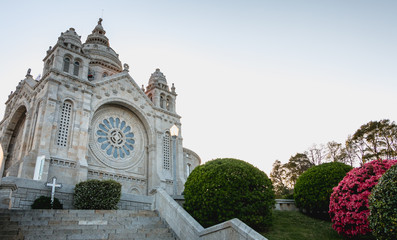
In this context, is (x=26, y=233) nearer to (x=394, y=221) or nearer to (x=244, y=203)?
(x=244, y=203)

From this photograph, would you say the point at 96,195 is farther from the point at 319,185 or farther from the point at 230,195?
the point at 319,185

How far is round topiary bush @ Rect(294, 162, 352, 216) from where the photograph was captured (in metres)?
15.5

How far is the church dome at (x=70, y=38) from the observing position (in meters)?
25.8

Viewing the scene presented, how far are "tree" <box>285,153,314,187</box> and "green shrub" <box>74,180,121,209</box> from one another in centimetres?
3652

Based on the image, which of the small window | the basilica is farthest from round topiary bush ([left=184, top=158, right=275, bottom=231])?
the small window

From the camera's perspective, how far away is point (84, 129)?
23.6 meters

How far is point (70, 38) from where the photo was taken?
2627cm

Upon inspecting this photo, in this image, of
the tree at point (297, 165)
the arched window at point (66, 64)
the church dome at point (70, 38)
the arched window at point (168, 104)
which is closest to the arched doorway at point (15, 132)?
the arched window at point (66, 64)

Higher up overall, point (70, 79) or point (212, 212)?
point (70, 79)

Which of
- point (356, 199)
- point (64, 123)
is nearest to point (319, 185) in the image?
point (356, 199)

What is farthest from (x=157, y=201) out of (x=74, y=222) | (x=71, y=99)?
(x=71, y=99)

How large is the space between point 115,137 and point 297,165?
3151 cm

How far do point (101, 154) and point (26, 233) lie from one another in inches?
673

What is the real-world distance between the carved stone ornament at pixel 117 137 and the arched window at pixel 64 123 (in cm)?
282
